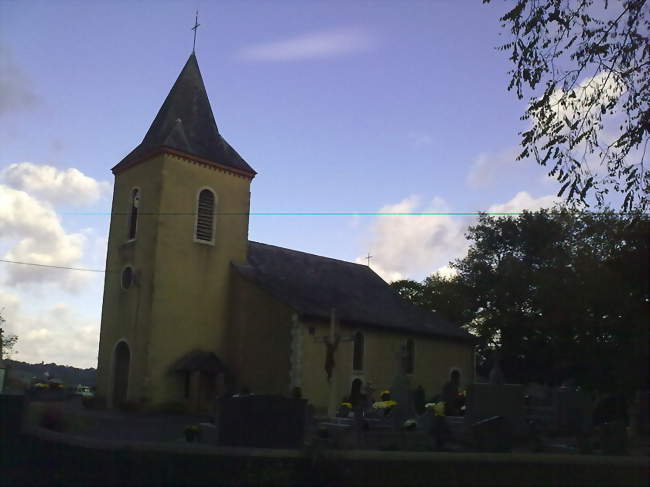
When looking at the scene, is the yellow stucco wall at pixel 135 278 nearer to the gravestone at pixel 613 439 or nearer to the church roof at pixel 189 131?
the church roof at pixel 189 131

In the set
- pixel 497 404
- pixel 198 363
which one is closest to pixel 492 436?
pixel 497 404

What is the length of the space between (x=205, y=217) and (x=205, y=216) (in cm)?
5

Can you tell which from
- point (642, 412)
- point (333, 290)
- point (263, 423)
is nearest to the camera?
point (263, 423)

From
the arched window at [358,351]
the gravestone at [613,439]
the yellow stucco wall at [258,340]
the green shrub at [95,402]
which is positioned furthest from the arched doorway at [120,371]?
the gravestone at [613,439]

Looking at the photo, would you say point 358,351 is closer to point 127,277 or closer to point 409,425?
point 127,277

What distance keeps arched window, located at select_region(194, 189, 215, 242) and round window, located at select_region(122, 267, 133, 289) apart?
3.10m

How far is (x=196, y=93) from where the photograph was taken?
103ft

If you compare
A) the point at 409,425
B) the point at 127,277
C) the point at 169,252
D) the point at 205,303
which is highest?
the point at 169,252

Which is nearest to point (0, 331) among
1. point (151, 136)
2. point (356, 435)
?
point (151, 136)

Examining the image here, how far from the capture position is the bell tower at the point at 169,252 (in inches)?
1035

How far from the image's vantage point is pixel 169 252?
26.8 meters

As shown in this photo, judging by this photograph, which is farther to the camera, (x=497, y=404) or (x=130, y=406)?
(x=130, y=406)

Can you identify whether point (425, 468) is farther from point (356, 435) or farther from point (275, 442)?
point (356, 435)

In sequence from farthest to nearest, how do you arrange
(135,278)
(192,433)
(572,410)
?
1. (135,278)
2. (572,410)
3. (192,433)
